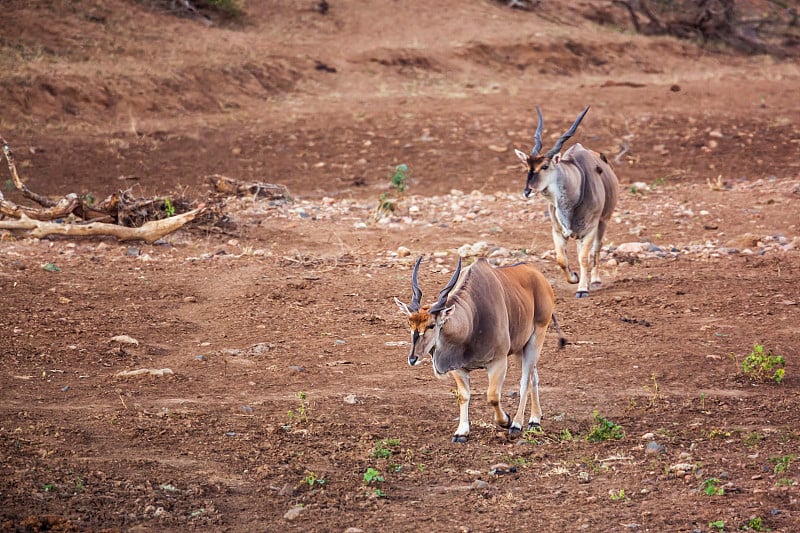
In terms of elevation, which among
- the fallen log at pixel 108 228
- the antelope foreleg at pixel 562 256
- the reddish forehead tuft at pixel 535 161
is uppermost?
the reddish forehead tuft at pixel 535 161

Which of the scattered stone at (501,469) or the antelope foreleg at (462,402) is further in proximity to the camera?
the antelope foreleg at (462,402)

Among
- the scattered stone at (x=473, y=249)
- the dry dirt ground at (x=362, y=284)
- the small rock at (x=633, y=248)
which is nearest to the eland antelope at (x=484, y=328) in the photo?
the dry dirt ground at (x=362, y=284)

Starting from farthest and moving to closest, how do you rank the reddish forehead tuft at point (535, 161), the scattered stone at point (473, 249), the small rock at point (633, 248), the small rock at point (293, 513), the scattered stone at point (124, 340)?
the small rock at point (633, 248) < the scattered stone at point (473, 249) < the reddish forehead tuft at point (535, 161) < the scattered stone at point (124, 340) < the small rock at point (293, 513)

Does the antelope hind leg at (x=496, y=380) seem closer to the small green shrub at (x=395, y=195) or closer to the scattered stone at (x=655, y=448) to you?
the scattered stone at (x=655, y=448)

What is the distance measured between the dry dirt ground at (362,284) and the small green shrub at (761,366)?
0.18 m

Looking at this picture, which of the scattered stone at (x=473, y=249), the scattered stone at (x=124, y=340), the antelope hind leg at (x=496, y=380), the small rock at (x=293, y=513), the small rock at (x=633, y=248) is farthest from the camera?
the small rock at (x=633, y=248)

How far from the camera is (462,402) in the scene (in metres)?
6.64

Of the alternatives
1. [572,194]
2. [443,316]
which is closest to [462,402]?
[443,316]

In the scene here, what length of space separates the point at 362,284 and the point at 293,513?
18.3 ft

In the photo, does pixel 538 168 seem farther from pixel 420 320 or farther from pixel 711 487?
pixel 711 487

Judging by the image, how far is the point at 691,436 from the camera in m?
6.75

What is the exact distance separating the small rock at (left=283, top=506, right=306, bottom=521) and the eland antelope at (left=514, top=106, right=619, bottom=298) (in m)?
5.65

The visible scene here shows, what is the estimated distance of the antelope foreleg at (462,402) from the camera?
6.57 metres

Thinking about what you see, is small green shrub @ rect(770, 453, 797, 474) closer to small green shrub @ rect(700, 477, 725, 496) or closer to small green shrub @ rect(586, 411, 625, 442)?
small green shrub @ rect(700, 477, 725, 496)
